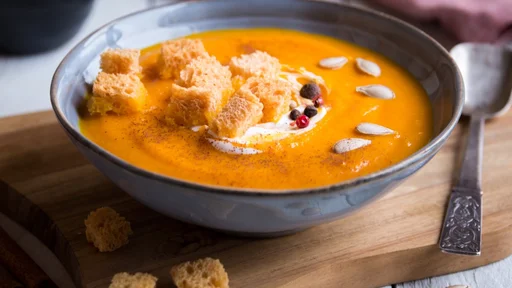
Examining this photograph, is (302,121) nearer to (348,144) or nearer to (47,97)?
(348,144)

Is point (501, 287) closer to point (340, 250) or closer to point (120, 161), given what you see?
point (340, 250)

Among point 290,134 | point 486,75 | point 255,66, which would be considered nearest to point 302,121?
point 290,134

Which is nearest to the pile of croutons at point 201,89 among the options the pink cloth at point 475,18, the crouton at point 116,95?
the crouton at point 116,95

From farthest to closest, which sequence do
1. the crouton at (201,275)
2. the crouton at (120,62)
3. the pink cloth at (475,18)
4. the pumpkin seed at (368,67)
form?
1. the pink cloth at (475,18)
2. the pumpkin seed at (368,67)
3. the crouton at (120,62)
4. the crouton at (201,275)

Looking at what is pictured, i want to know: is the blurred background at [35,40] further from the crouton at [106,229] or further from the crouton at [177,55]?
the crouton at [106,229]

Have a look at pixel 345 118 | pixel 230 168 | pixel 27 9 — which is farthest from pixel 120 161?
pixel 27 9
